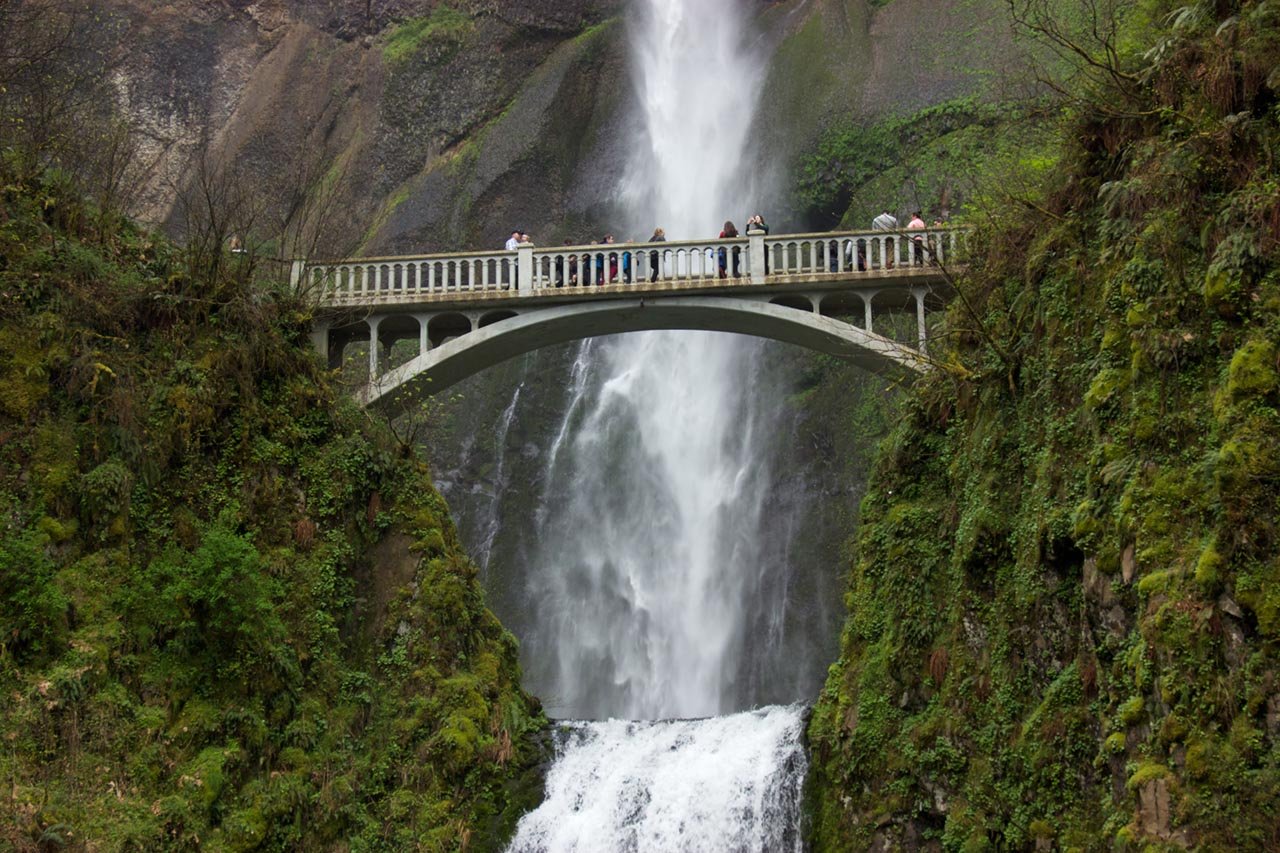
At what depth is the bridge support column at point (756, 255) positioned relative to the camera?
813 inches

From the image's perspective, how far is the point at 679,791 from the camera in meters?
16.7

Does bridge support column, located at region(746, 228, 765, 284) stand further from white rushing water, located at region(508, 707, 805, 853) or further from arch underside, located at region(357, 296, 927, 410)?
white rushing water, located at region(508, 707, 805, 853)

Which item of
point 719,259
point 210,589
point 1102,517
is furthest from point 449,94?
point 1102,517

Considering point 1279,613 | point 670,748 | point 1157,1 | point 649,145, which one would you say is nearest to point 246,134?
point 649,145

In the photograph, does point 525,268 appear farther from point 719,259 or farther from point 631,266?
point 719,259

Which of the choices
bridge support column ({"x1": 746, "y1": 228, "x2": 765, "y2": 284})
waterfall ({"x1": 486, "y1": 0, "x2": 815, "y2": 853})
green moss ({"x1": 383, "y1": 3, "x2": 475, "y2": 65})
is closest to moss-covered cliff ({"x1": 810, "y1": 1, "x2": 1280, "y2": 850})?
bridge support column ({"x1": 746, "y1": 228, "x2": 765, "y2": 284})

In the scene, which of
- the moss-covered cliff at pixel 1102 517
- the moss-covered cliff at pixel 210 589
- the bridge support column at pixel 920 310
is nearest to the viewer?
the moss-covered cliff at pixel 1102 517

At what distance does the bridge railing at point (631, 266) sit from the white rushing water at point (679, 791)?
7520 mm

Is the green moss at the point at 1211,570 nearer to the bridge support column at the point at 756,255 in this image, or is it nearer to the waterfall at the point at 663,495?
the bridge support column at the point at 756,255

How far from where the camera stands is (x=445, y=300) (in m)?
21.3

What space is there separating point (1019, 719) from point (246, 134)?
104ft

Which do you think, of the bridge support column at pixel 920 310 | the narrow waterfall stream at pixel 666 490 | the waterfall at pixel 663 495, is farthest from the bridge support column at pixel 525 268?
the waterfall at pixel 663 495

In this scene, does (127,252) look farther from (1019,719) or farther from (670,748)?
(1019,719)

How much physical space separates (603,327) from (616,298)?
3.28ft
